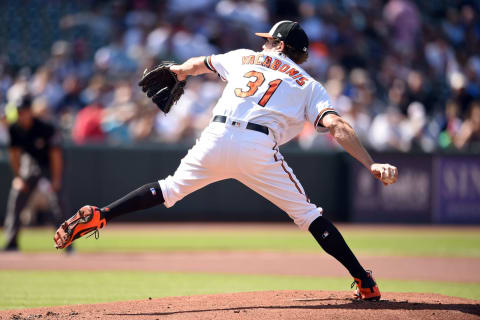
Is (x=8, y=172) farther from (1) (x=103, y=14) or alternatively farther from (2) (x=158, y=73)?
(2) (x=158, y=73)

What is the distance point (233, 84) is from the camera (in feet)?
18.5

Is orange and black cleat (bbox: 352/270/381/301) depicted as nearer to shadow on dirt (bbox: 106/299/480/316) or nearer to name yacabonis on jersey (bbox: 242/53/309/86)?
shadow on dirt (bbox: 106/299/480/316)

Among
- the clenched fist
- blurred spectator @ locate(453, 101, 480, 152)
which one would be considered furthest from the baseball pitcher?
blurred spectator @ locate(453, 101, 480, 152)

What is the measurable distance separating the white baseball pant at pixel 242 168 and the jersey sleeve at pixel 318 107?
1.07 feet

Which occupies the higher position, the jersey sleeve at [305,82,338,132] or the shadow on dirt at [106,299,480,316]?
the jersey sleeve at [305,82,338,132]

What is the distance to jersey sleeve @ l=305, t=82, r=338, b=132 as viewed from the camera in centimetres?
548

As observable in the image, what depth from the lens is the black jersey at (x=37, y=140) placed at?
10.4m

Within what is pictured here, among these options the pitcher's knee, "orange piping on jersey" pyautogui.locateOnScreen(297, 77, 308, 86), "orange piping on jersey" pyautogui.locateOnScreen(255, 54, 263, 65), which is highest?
"orange piping on jersey" pyautogui.locateOnScreen(255, 54, 263, 65)

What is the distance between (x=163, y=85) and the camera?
20.5 ft

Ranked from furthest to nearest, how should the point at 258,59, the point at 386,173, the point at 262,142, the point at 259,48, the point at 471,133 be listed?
1. the point at 259,48
2. the point at 471,133
3. the point at 258,59
4. the point at 262,142
5. the point at 386,173

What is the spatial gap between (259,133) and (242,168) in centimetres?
27

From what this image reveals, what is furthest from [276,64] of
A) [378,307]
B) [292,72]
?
[378,307]

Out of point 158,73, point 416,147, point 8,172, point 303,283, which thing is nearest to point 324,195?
point 416,147

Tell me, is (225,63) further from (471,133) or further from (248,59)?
(471,133)
